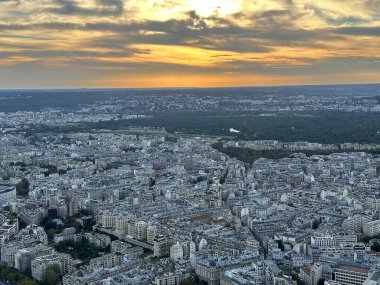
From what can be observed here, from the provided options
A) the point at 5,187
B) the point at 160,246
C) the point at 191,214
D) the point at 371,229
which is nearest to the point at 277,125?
the point at 5,187

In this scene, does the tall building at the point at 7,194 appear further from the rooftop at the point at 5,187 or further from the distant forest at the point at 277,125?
the distant forest at the point at 277,125

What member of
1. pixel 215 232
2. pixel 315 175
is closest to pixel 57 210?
pixel 215 232

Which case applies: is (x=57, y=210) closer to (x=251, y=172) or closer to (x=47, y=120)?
(x=251, y=172)

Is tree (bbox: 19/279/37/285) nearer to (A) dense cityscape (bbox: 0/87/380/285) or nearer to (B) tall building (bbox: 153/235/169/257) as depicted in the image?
(A) dense cityscape (bbox: 0/87/380/285)

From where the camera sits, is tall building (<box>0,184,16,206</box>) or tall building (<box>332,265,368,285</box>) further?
tall building (<box>0,184,16,206</box>)

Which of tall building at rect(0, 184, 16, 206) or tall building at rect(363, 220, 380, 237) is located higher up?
tall building at rect(363, 220, 380, 237)

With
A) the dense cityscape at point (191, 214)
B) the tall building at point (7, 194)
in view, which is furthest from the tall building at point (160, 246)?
the tall building at point (7, 194)

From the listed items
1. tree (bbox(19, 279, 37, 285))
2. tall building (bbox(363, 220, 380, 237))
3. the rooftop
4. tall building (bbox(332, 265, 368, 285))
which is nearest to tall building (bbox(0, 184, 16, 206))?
the rooftop

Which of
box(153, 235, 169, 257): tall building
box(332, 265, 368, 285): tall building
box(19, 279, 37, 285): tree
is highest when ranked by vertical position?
box(332, 265, 368, 285): tall building
